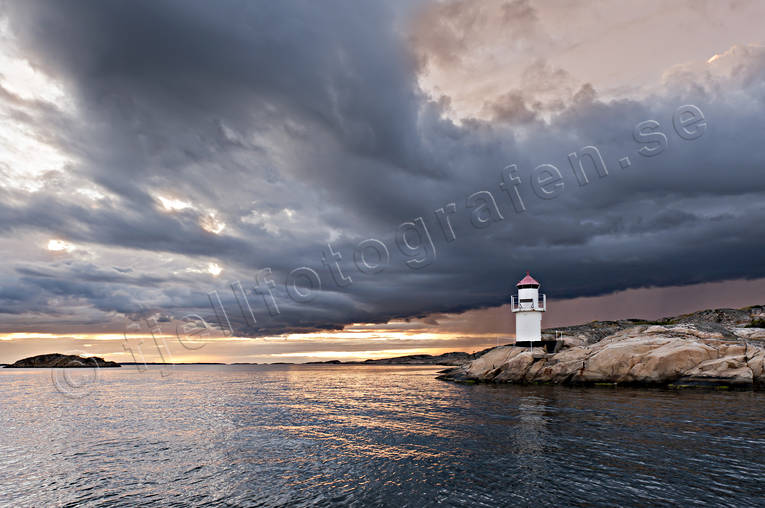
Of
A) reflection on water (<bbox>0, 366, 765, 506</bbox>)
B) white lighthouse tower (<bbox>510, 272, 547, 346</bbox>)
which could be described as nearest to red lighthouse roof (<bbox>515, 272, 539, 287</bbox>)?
white lighthouse tower (<bbox>510, 272, 547, 346</bbox>)

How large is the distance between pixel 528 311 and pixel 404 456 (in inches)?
1940

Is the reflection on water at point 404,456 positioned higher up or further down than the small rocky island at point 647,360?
further down

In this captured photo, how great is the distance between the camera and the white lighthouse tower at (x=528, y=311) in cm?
6450

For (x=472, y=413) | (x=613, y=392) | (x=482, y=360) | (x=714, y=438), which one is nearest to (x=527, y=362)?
(x=482, y=360)

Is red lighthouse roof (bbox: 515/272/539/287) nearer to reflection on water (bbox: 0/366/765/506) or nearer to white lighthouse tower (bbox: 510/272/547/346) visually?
white lighthouse tower (bbox: 510/272/547/346)

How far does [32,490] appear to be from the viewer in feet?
57.1

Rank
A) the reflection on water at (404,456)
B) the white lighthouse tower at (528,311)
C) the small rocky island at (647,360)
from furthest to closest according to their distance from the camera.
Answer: the white lighthouse tower at (528,311) → the small rocky island at (647,360) → the reflection on water at (404,456)

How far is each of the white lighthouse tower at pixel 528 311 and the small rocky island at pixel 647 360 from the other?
1.98m

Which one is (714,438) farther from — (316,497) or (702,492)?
(316,497)

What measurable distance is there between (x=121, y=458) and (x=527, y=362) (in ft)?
181

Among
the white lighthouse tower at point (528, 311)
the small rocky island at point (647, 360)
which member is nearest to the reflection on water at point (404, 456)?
the small rocky island at point (647, 360)

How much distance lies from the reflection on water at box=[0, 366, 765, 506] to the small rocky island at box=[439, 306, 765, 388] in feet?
31.7

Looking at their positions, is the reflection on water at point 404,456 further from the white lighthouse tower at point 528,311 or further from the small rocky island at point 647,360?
the white lighthouse tower at point 528,311

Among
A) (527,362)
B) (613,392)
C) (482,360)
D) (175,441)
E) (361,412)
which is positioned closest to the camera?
(175,441)
